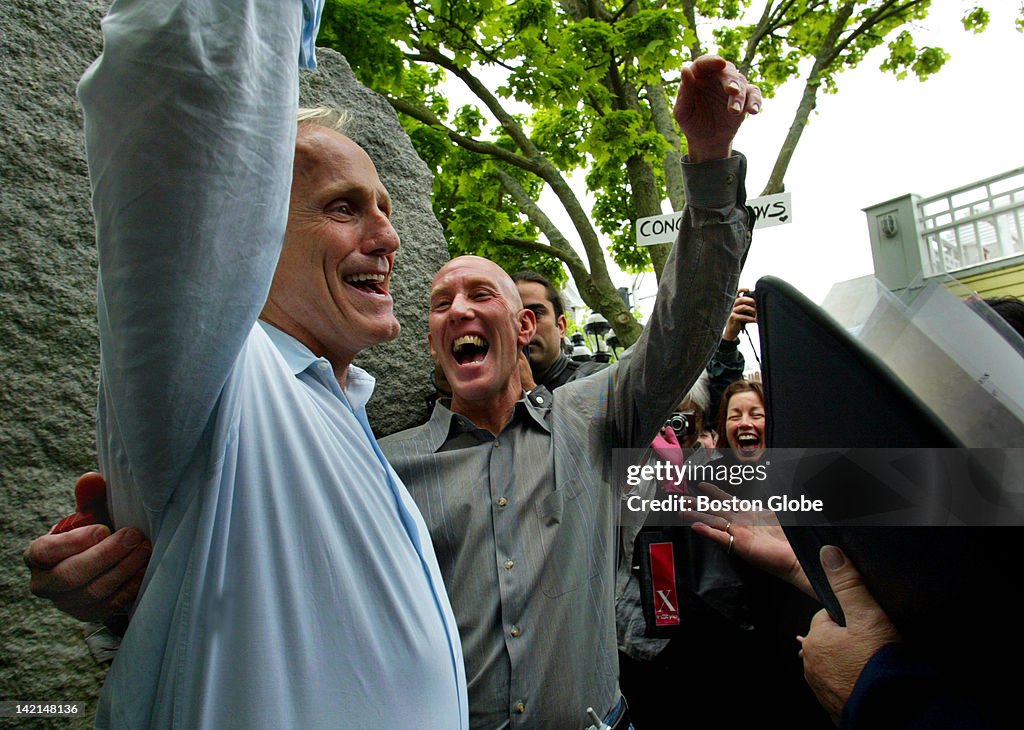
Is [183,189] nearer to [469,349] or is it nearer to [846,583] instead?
[846,583]

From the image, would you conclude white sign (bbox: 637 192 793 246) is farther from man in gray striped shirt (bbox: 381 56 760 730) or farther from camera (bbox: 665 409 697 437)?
man in gray striped shirt (bbox: 381 56 760 730)

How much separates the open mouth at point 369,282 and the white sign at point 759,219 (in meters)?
1.80

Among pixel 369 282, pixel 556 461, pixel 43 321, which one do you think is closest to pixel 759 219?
pixel 556 461

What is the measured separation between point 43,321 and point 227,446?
112 centimetres

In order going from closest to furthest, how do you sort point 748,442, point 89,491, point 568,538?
point 89,491
point 568,538
point 748,442

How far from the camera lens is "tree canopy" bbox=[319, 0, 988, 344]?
5.96m

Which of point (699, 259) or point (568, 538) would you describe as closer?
point (699, 259)

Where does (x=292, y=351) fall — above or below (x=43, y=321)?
below

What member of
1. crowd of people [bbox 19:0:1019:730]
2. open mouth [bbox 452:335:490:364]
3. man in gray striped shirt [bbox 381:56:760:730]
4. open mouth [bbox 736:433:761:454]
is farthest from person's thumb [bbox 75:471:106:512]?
open mouth [bbox 736:433:761:454]

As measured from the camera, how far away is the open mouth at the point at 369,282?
4.81 feet

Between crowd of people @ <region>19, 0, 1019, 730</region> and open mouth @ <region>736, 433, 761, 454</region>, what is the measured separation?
0.69 m

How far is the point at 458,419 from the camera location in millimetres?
2086

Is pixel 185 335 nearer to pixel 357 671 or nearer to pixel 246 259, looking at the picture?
pixel 246 259

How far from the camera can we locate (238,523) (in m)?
0.89
